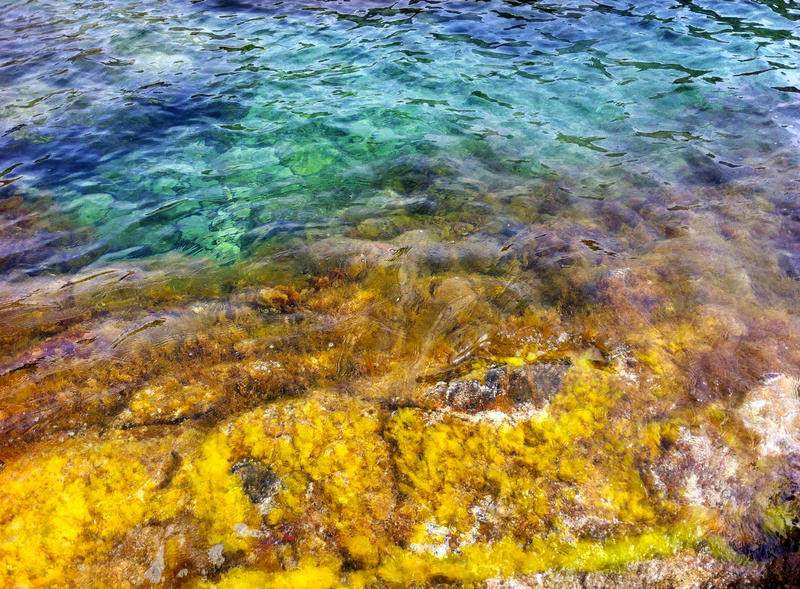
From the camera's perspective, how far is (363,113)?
7527 millimetres

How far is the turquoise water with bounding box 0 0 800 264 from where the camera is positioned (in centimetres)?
580

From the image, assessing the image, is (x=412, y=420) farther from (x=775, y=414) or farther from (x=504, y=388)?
(x=775, y=414)

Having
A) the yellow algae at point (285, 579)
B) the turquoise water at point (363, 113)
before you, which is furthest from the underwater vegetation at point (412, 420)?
the turquoise water at point (363, 113)

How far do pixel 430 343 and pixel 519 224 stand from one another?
2.15 m

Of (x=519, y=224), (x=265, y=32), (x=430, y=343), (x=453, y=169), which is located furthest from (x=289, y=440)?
(x=265, y=32)

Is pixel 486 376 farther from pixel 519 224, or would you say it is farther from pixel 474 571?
pixel 519 224

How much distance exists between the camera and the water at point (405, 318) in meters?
2.65

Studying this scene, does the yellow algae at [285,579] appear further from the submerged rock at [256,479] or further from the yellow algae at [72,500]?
the yellow algae at [72,500]

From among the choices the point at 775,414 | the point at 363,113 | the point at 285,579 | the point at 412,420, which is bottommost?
the point at 285,579

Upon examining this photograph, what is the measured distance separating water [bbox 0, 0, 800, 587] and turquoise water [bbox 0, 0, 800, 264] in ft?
0.20

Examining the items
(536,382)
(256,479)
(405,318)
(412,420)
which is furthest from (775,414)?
(256,479)

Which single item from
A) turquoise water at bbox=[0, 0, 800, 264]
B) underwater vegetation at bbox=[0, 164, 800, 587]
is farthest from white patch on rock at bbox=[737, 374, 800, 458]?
turquoise water at bbox=[0, 0, 800, 264]

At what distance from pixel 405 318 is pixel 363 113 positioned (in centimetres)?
471

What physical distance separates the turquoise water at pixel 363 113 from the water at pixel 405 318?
0.06 meters
